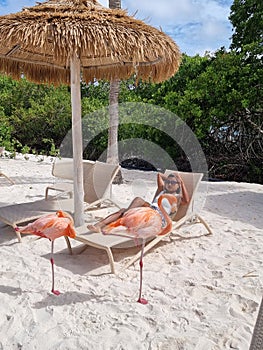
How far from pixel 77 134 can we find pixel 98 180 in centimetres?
123

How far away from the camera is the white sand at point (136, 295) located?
2.34 m

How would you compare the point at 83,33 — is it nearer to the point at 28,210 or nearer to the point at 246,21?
the point at 28,210

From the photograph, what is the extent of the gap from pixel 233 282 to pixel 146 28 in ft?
8.28

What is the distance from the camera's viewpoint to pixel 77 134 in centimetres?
399

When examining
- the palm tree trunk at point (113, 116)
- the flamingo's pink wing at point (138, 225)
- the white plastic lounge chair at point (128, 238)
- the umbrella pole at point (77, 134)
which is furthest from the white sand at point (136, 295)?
the palm tree trunk at point (113, 116)

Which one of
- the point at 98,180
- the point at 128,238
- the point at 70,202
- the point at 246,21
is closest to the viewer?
the point at 128,238

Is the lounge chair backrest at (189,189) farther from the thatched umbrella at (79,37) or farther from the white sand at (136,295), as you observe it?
the thatched umbrella at (79,37)

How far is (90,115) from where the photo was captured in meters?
10.5

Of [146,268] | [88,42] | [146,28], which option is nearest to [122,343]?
[146,268]

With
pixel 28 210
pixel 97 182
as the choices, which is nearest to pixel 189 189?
pixel 97 182

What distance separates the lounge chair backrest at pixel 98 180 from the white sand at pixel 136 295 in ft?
3.72

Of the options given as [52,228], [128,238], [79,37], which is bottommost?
[128,238]

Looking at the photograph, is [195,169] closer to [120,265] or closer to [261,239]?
[261,239]

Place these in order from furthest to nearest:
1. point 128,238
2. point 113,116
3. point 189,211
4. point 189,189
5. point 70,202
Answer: point 113,116 → point 70,202 → point 189,189 → point 189,211 → point 128,238
